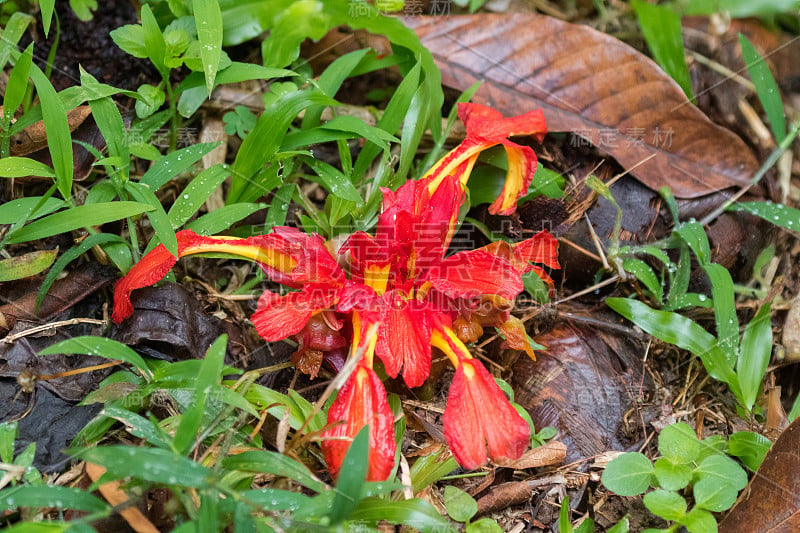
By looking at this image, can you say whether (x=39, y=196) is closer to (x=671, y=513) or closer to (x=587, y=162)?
(x=587, y=162)

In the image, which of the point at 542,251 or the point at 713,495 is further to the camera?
the point at 542,251

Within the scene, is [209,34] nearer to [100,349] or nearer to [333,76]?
[333,76]

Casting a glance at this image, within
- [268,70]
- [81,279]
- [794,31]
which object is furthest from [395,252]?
[794,31]

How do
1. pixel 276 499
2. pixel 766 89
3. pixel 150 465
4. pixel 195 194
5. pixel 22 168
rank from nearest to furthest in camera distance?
pixel 150 465 → pixel 276 499 → pixel 22 168 → pixel 195 194 → pixel 766 89

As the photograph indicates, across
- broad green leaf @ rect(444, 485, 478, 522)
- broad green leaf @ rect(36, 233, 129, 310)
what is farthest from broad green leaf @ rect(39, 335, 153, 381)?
broad green leaf @ rect(444, 485, 478, 522)

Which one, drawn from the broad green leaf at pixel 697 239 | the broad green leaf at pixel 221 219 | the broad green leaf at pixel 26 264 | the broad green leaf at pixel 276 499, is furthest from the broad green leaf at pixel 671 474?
the broad green leaf at pixel 26 264

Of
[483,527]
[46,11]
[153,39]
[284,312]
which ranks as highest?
[46,11]

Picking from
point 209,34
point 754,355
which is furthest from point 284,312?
point 754,355
